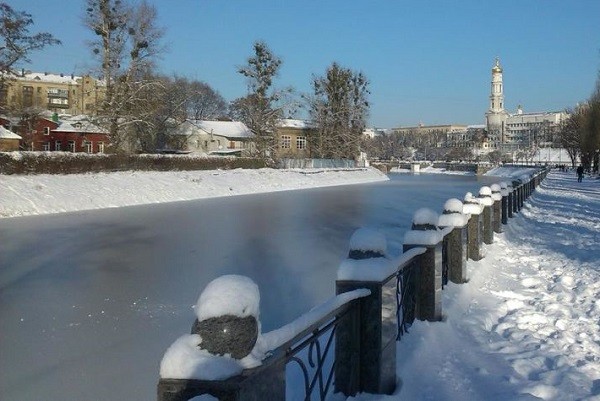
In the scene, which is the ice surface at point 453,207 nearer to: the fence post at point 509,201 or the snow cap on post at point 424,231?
the snow cap on post at point 424,231

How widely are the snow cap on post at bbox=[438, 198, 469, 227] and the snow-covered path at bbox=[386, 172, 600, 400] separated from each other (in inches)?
33.2

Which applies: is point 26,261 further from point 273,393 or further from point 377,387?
point 273,393

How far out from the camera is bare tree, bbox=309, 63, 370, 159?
72062 mm

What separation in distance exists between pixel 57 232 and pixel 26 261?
522 cm

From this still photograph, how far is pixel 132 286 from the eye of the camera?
9.03m

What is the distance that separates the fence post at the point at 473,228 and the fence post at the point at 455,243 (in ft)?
5.44

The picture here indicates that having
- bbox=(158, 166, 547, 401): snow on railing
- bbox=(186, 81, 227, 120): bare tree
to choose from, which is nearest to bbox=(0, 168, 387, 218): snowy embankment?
bbox=(158, 166, 547, 401): snow on railing

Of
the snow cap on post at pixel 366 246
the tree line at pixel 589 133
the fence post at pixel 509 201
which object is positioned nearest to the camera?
the snow cap on post at pixel 366 246

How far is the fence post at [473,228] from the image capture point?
9.71 m

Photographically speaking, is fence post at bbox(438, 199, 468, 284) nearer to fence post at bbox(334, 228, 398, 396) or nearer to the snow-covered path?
the snow-covered path

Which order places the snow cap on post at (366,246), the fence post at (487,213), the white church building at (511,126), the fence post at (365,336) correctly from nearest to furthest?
the fence post at (365,336), the snow cap on post at (366,246), the fence post at (487,213), the white church building at (511,126)

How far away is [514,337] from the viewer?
6.14 m

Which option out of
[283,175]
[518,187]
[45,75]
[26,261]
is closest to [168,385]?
[26,261]

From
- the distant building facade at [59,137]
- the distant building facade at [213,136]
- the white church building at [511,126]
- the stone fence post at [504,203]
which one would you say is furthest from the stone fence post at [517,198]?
the white church building at [511,126]
